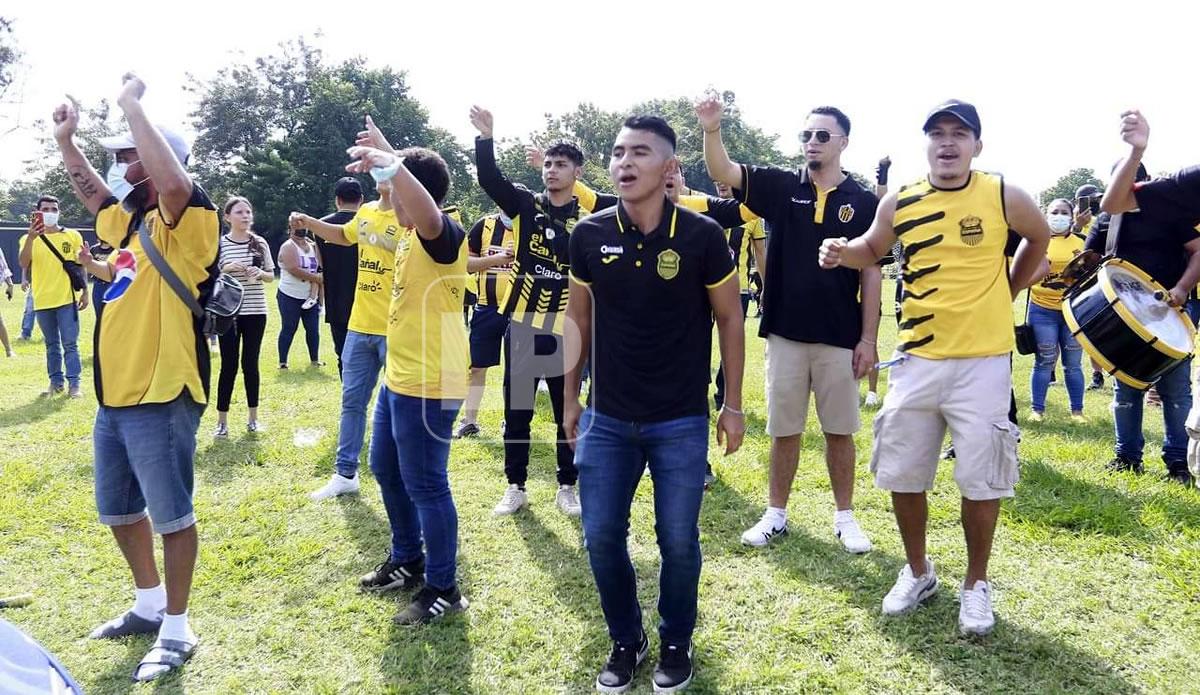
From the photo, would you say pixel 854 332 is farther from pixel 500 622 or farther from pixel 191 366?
pixel 191 366

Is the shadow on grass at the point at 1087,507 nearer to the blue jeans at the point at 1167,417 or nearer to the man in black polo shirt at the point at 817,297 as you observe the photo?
the blue jeans at the point at 1167,417

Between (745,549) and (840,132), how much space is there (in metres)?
2.49

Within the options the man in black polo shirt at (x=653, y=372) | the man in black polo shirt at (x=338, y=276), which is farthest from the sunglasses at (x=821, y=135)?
the man in black polo shirt at (x=338, y=276)

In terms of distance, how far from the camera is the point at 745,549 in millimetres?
4426

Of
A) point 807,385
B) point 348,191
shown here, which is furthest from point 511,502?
point 348,191

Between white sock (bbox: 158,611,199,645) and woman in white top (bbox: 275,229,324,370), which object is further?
woman in white top (bbox: 275,229,324,370)

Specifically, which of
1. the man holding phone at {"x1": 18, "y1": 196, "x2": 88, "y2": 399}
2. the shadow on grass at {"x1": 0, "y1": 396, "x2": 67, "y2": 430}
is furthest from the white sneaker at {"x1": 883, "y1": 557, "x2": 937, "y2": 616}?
the man holding phone at {"x1": 18, "y1": 196, "x2": 88, "y2": 399}

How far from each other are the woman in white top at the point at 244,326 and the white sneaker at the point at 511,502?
128 inches

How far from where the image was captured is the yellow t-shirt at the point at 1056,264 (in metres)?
7.17

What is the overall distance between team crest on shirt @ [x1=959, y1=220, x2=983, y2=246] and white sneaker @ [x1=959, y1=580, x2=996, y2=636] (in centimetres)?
159

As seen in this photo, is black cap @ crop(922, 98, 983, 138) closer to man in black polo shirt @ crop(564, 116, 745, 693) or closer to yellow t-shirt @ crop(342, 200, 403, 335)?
man in black polo shirt @ crop(564, 116, 745, 693)

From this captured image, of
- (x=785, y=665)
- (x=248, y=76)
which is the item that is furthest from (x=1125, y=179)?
(x=248, y=76)

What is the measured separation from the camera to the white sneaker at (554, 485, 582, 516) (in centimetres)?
506

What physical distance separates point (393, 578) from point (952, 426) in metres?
2.97
